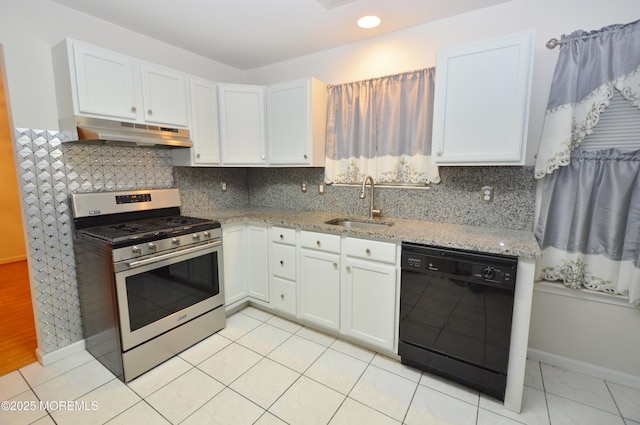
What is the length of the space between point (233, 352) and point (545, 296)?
2299mm

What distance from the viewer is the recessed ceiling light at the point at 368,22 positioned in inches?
85.7

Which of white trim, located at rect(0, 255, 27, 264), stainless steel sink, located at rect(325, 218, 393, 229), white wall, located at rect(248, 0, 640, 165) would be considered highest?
white wall, located at rect(248, 0, 640, 165)

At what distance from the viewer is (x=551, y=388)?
6.02 ft

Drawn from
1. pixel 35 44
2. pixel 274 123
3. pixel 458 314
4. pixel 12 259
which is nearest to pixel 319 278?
pixel 458 314

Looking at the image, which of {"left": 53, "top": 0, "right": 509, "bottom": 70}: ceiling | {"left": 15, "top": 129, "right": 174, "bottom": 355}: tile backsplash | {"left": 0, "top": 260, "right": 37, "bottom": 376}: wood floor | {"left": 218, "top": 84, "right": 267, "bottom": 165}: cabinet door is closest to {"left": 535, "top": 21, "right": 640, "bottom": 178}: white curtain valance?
{"left": 53, "top": 0, "right": 509, "bottom": 70}: ceiling

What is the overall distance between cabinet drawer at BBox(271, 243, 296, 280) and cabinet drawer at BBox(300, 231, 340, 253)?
153 millimetres

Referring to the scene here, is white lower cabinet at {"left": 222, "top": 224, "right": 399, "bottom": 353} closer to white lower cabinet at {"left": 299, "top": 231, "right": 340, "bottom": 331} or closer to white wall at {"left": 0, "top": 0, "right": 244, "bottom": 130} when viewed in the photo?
white lower cabinet at {"left": 299, "top": 231, "right": 340, "bottom": 331}

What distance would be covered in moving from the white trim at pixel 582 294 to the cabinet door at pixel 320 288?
1.43 meters

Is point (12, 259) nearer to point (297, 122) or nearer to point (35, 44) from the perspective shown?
point (35, 44)

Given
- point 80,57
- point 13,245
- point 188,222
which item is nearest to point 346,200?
point 188,222

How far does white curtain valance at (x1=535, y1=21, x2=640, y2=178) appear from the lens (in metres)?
1.67

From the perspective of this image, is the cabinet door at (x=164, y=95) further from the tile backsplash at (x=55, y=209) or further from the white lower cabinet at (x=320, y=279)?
the white lower cabinet at (x=320, y=279)

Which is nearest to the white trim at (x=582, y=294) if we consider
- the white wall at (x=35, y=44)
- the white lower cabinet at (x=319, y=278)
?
the white lower cabinet at (x=319, y=278)

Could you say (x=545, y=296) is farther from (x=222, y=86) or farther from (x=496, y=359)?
(x=222, y=86)
